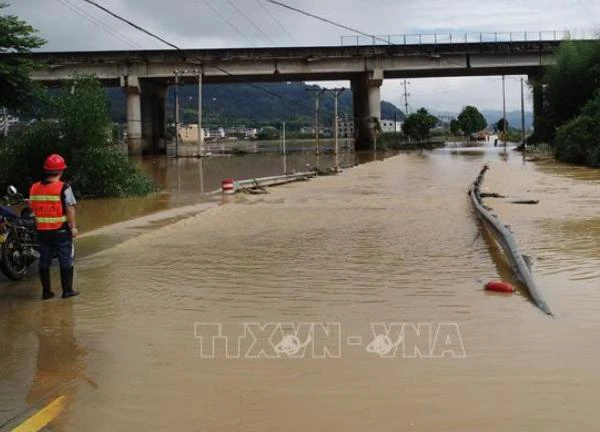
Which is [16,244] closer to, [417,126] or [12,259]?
[12,259]

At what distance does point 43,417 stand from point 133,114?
65.1 metres

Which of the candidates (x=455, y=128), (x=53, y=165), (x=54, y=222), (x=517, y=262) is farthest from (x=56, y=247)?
(x=455, y=128)

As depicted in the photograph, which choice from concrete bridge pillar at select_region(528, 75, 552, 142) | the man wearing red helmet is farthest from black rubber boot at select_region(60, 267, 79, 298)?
concrete bridge pillar at select_region(528, 75, 552, 142)

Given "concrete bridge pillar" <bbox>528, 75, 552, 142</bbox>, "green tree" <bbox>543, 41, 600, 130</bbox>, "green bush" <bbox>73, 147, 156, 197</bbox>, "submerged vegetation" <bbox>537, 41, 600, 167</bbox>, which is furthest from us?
"concrete bridge pillar" <bbox>528, 75, 552, 142</bbox>

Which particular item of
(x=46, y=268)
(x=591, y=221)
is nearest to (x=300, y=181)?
(x=591, y=221)

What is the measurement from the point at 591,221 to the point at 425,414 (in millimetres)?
10755

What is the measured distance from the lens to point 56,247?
791cm

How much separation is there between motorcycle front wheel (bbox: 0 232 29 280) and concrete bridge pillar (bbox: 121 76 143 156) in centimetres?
5835

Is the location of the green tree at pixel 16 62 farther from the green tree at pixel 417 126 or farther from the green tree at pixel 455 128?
the green tree at pixel 455 128

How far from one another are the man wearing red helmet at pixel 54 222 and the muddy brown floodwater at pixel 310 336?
1.14ft

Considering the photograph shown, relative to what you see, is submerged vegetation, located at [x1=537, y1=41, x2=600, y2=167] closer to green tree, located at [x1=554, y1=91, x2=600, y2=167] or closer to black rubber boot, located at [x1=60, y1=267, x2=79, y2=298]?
green tree, located at [x1=554, y1=91, x2=600, y2=167]

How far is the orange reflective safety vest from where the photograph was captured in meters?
7.79

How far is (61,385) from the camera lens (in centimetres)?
493

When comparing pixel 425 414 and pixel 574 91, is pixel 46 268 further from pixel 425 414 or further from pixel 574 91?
pixel 574 91
